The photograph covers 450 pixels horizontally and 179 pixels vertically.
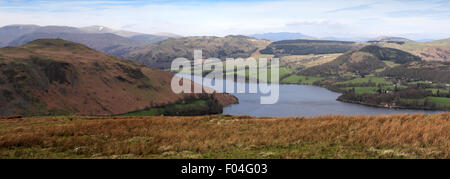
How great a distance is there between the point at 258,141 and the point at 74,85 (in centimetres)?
13706

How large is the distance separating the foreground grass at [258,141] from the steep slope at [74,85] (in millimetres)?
106737

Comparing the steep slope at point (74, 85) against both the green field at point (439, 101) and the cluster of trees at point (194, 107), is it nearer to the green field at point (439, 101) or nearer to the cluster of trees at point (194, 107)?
the cluster of trees at point (194, 107)

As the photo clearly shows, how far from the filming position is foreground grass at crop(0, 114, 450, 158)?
45.8 ft

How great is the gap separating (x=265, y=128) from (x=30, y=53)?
168 meters

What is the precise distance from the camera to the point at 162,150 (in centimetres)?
1509

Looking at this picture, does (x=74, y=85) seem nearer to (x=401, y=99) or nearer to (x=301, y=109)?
(x=301, y=109)

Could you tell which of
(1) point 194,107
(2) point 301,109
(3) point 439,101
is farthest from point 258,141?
(3) point 439,101

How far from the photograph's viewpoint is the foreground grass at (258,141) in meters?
14.0

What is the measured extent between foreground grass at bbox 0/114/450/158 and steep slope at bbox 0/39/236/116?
350 ft

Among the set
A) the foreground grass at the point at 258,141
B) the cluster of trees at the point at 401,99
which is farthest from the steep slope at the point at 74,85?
the cluster of trees at the point at 401,99

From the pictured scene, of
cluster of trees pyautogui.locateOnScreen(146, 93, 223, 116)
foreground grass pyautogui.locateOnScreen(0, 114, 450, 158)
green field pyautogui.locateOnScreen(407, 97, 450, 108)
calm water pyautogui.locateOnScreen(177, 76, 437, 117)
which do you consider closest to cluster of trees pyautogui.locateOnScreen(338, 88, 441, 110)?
green field pyautogui.locateOnScreen(407, 97, 450, 108)

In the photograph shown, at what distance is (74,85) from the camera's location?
134000 millimetres
